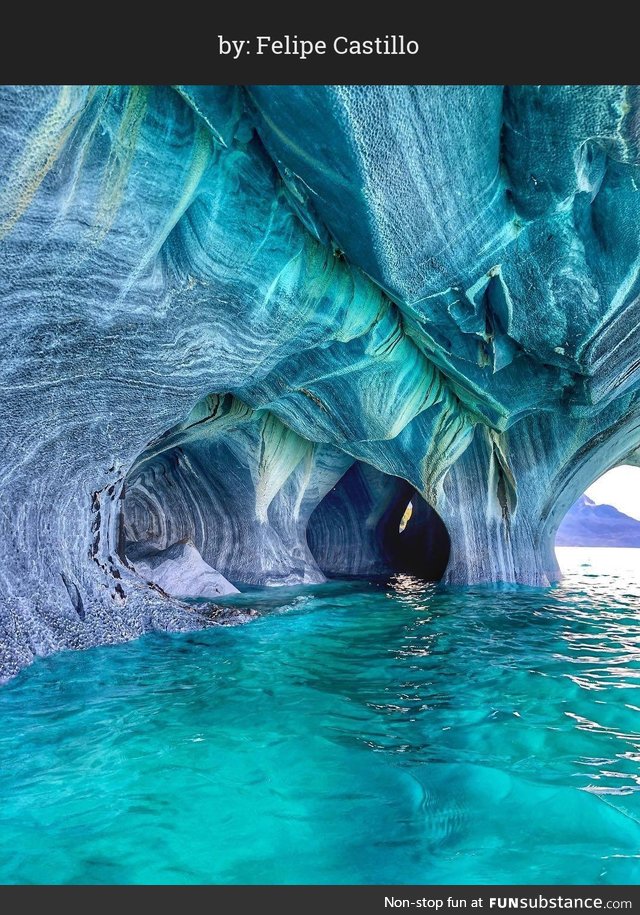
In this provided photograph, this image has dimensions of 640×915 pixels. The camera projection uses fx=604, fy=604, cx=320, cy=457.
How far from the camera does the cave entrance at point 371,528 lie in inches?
569

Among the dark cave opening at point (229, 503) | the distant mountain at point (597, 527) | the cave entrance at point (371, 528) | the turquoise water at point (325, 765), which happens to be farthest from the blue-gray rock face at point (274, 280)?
the distant mountain at point (597, 527)

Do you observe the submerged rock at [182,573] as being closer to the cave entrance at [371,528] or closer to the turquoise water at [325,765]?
the turquoise water at [325,765]

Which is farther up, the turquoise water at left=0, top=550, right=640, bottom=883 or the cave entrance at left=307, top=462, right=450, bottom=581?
the cave entrance at left=307, top=462, right=450, bottom=581

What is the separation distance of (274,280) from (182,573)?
5.11m

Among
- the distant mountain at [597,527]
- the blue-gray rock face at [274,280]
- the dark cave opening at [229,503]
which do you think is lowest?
the distant mountain at [597,527]

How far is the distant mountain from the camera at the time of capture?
161 ft

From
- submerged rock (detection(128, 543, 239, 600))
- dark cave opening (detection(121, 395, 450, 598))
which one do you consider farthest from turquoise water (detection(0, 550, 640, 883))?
dark cave opening (detection(121, 395, 450, 598))

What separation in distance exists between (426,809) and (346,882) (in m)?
0.62

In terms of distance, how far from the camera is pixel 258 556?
35.6ft

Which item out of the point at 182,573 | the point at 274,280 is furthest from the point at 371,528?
the point at 274,280

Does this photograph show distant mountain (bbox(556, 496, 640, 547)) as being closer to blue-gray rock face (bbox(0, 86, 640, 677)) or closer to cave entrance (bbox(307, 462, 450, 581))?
cave entrance (bbox(307, 462, 450, 581))

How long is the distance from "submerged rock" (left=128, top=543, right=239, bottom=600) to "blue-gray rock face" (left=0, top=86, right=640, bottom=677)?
1690 millimetres

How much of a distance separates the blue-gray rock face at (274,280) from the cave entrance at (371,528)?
5.97 metres
